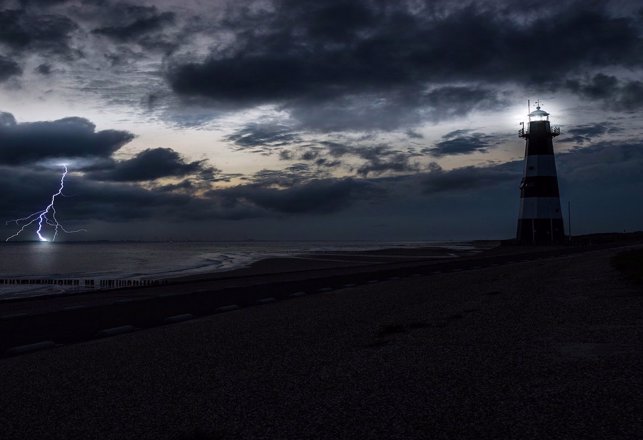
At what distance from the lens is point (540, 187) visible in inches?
2244

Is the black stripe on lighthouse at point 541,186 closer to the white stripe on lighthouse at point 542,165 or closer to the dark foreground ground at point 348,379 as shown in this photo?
the white stripe on lighthouse at point 542,165

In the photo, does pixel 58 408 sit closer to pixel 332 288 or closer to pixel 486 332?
pixel 486 332

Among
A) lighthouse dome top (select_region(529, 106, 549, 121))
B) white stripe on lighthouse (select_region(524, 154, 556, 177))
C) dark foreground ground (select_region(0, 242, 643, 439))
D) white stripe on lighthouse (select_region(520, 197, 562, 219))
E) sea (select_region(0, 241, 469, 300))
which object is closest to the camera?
dark foreground ground (select_region(0, 242, 643, 439))

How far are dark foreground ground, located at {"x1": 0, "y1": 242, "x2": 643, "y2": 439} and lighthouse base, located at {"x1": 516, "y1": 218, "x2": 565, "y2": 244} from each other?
5048 cm

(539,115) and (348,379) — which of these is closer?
(348,379)

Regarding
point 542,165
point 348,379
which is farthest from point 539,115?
point 348,379

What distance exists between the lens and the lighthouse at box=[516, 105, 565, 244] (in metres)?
57.2

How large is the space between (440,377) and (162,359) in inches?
150

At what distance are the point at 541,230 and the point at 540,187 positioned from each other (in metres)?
4.78

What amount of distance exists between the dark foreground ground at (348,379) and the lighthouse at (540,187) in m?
49.6

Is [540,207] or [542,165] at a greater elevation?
[542,165]

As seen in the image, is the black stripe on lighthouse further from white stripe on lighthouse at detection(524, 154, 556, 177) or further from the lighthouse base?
the lighthouse base

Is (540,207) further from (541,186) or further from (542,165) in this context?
(542,165)

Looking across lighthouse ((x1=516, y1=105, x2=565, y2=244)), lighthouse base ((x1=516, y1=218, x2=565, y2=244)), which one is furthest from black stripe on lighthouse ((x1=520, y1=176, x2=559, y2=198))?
lighthouse base ((x1=516, y1=218, x2=565, y2=244))
